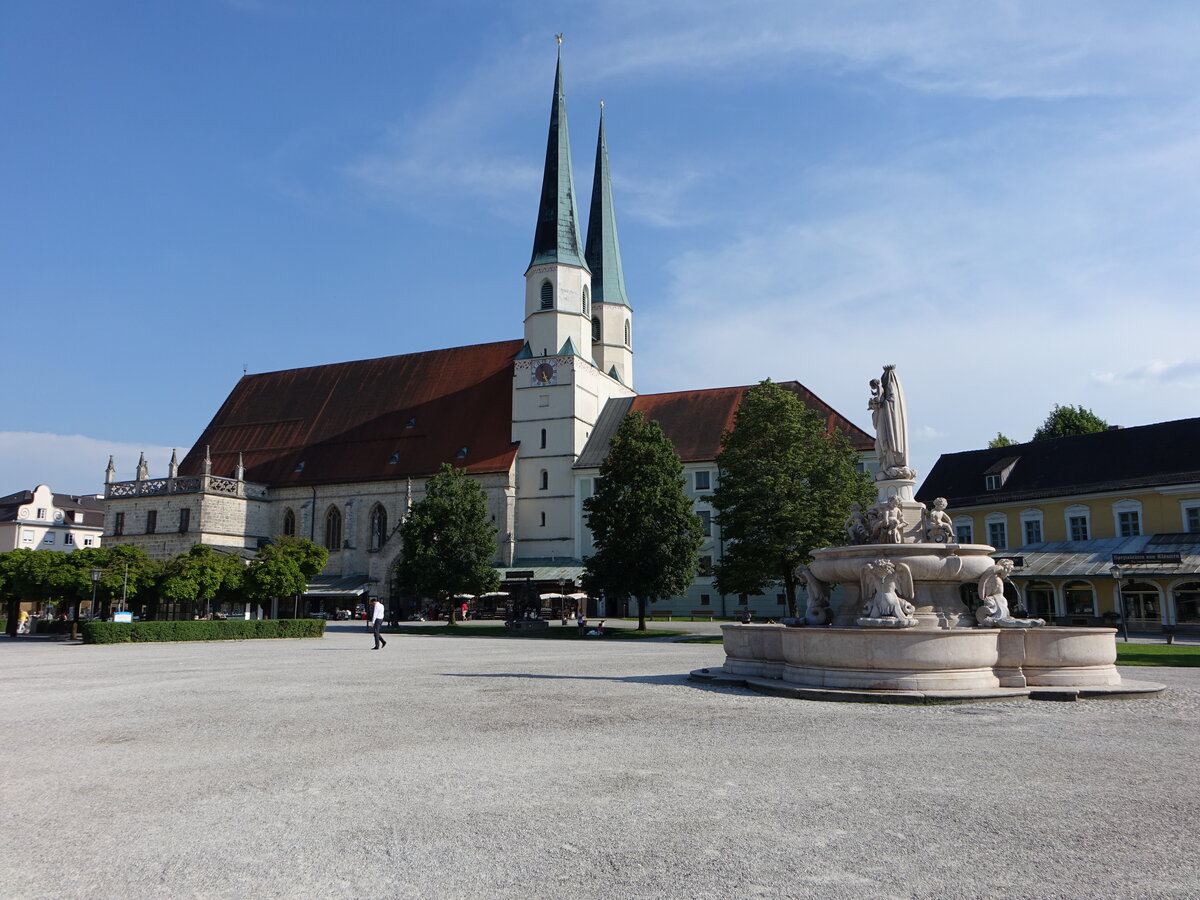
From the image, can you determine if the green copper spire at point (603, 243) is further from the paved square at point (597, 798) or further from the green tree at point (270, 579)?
the paved square at point (597, 798)

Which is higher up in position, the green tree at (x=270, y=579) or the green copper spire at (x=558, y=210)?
the green copper spire at (x=558, y=210)

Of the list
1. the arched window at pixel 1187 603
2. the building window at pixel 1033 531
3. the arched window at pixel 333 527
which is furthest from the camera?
the arched window at pixel 333 527

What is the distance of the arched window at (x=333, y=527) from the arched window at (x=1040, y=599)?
146ft

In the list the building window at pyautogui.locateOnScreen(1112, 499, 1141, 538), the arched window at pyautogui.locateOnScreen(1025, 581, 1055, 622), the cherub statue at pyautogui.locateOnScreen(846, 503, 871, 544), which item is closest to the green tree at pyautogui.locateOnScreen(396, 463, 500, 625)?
the arched window at pyautogui.locateOnScreen(1025, 581, 1055, 622)

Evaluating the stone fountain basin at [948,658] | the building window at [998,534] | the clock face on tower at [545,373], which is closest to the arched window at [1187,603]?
the building window at [998,534]

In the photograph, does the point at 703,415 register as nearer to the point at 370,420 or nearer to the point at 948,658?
the point at 370,420

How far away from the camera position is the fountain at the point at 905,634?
1307cm

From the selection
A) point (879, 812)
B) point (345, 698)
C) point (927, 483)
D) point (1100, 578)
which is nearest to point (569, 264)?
point (927, 483)

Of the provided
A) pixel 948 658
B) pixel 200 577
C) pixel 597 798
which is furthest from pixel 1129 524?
pixel 597 798

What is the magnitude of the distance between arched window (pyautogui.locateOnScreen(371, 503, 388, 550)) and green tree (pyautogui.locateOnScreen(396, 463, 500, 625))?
53.6 ft

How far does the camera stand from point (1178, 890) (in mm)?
5070

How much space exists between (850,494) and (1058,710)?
24.5 metres

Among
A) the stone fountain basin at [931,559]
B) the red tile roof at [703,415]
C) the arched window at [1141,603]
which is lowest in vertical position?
the arched window at [1141,603]

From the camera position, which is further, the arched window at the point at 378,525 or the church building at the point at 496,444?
the arched window at the point at 378,525
